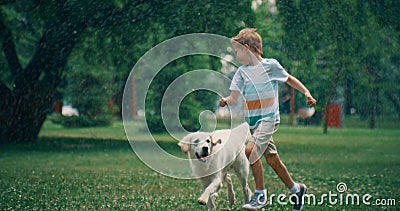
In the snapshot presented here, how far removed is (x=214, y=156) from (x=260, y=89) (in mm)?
873

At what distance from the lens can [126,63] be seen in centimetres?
1920

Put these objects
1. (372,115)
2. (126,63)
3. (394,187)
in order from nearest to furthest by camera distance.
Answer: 1. (394,187)
2. (126,63)
3. (372,115)

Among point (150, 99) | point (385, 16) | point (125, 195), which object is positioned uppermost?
point (385, 16)

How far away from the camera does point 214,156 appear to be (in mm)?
6090

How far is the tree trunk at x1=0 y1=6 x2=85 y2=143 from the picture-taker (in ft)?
59.8

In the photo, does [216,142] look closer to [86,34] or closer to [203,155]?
[203,155]

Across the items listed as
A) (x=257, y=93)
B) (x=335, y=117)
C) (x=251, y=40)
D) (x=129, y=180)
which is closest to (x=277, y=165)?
(x=257, y=93)

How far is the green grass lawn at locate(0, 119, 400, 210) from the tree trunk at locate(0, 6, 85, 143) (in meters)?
0.81

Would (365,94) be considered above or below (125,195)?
above

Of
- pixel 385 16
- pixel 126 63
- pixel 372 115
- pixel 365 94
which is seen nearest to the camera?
pixel 385 16

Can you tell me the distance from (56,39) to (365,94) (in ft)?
43.1

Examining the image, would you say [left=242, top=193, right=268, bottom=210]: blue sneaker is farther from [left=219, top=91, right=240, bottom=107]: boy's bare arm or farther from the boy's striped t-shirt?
[left=219, top=91, right=240, bottom=107]: boy's bare arm

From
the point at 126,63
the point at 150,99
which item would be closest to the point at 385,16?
the point at 126,63

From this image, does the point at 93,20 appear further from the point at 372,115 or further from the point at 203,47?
the point at 372,115
